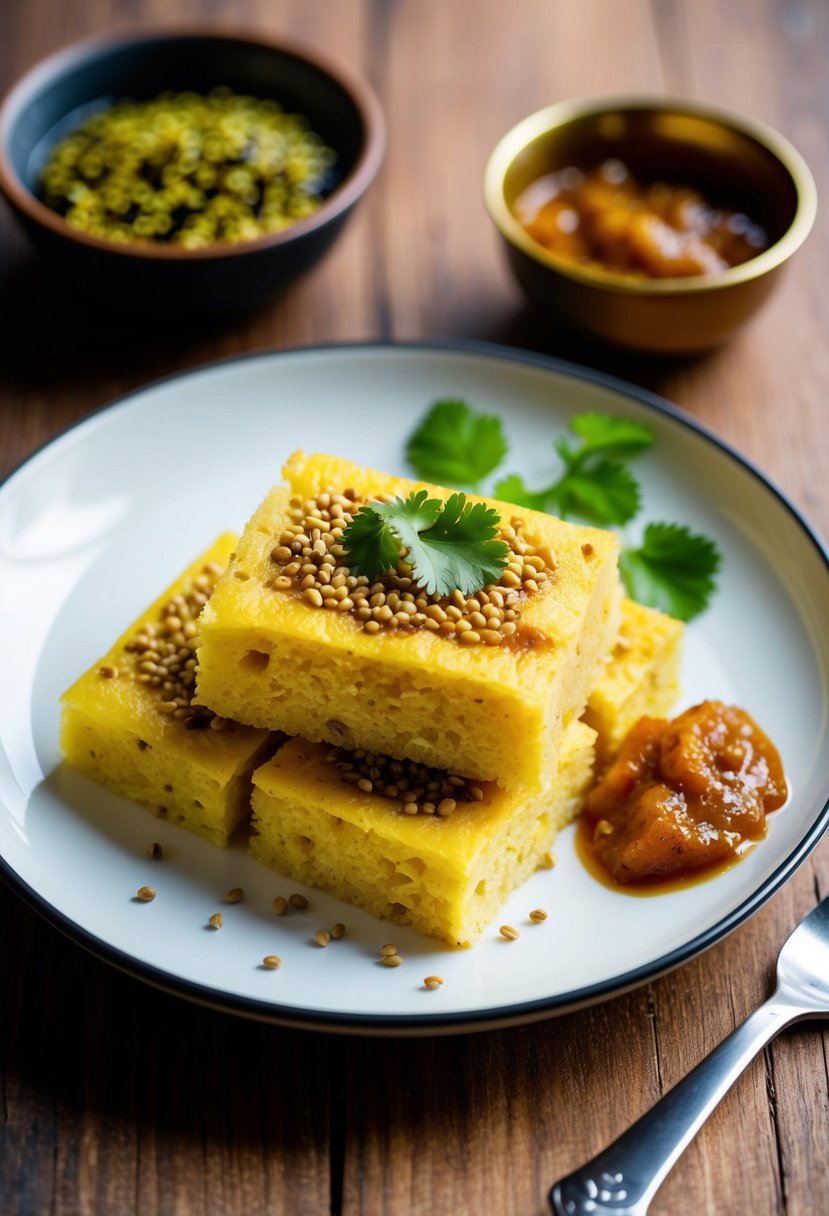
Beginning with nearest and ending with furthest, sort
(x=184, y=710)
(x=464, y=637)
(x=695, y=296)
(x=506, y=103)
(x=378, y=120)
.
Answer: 1. (x=464, y=637)
2. (x=184, y=710)
3. (x=695, y=296)
4. (x=378, y=120)
5. (x=506, y=103)

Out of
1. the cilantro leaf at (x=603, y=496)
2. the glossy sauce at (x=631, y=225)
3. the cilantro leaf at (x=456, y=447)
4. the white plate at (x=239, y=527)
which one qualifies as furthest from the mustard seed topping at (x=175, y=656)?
the glossy sauce at (x=631, y=225)

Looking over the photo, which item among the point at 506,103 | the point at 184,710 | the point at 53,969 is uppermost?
the point at 506,103

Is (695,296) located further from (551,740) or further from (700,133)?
(551,740)

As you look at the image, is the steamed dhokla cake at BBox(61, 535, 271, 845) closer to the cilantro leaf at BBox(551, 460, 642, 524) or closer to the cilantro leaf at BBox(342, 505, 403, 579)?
the cilantro leaf at BBox(342, 505, 403, 579)

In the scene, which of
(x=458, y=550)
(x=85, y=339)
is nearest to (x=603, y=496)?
(x=458, y=550)

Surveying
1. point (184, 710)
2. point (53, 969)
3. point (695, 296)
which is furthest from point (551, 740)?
point (695, 296)
